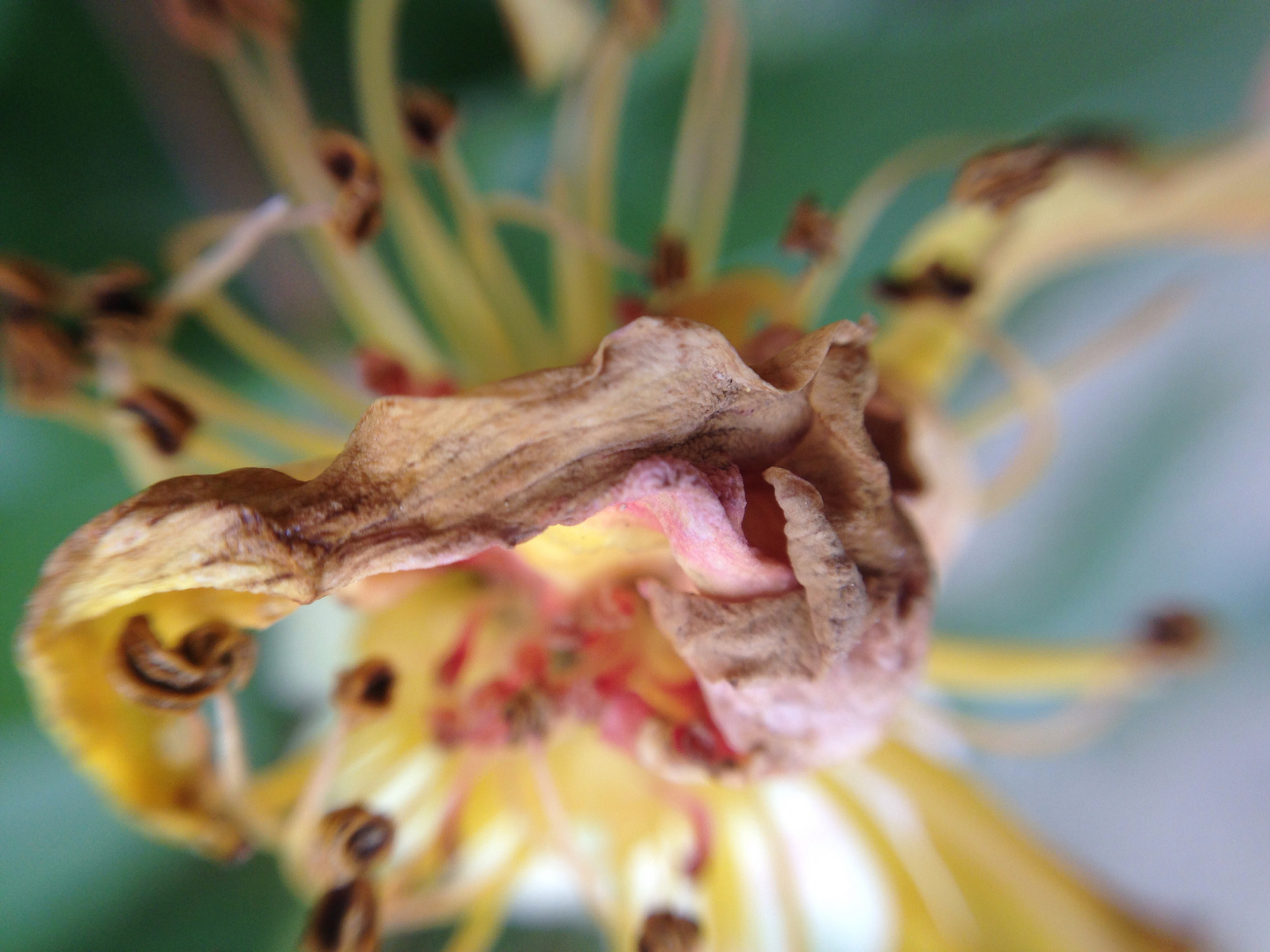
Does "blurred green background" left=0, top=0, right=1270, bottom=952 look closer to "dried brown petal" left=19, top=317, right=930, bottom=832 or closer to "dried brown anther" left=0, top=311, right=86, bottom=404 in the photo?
"dried brown anther" left=0, top=311, right=86, bottom=404

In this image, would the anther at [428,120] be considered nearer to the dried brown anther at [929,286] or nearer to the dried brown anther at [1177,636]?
the dried brown anther at [929,286]

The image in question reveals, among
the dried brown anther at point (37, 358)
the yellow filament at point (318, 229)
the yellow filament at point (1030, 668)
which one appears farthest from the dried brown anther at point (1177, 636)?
the dried brown anther at point (37, 358)

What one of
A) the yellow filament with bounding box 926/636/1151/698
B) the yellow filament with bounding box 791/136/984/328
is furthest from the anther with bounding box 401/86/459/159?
the yellow filament with bounding box 926/636/1151/698

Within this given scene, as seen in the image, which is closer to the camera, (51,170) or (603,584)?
(603,584)

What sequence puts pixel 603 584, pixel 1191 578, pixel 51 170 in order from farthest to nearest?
pixel 1191 578 → pixel 51 170 → pixel 603 584

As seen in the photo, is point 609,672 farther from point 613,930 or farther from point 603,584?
point 613,930

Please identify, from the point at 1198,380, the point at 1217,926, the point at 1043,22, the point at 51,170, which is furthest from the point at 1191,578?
the point at 51,170
